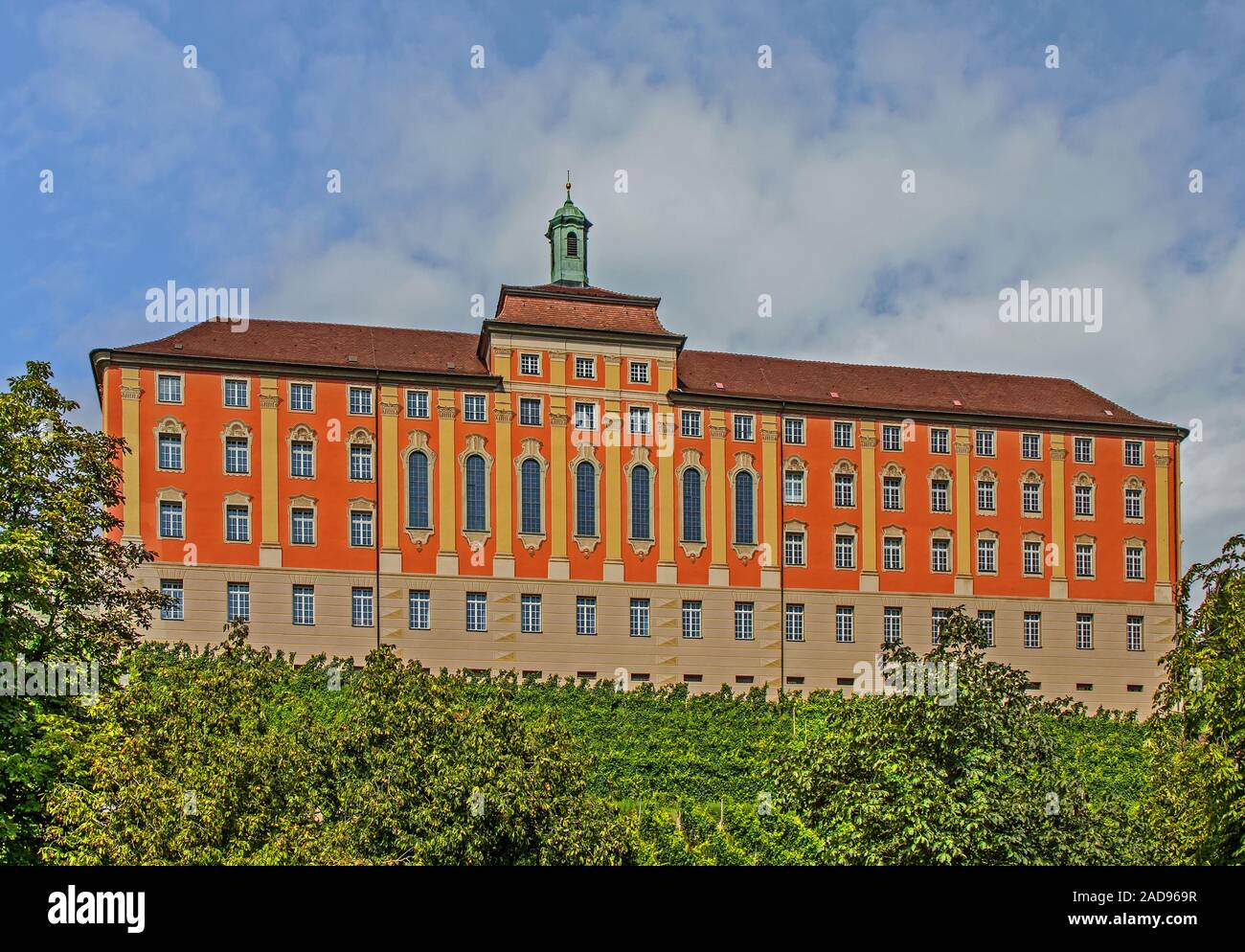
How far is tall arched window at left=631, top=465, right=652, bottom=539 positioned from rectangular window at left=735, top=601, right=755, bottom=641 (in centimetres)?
548

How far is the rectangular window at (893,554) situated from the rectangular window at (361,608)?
25146 mm

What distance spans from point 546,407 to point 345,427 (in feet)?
30.5

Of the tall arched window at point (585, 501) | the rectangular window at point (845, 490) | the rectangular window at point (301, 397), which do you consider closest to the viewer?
the rectangular window at point (301, 397)

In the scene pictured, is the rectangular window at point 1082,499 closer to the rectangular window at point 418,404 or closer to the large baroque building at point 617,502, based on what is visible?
the large baroque building at point 617,502

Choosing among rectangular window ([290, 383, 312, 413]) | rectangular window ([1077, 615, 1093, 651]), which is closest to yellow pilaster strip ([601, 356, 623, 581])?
rectangular window ([290, 383, 312, 413])

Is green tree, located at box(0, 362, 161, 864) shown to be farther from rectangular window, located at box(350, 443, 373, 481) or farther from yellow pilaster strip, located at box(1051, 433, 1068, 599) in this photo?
yellow pilaster strip, located at box(1051, 433, 1068, 599)

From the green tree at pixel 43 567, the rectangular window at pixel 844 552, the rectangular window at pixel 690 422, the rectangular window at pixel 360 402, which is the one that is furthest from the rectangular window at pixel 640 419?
the green tree at pixel 43 567

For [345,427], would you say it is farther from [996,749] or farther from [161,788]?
[996,749]

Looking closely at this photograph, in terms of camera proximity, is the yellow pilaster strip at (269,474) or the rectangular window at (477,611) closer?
the yellow pilaster strip at (269,474)

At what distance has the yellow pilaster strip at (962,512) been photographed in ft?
247

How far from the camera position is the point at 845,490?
74.7 m

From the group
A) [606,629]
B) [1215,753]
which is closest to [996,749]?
[1215,753]

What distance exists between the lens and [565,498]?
70250 mm

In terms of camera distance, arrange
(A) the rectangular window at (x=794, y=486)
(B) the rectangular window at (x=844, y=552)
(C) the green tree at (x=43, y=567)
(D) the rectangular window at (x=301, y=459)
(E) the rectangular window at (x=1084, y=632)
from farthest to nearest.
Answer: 1. (E) the rectangular window at (x=1084, y=632)
2. (B) the rectangular window at (x=844, y=552)
3. (A) the rectangular window at (x=794, y=486)
4. (D) the rectangular window at (x=301, y=459)
5. (C) the green tree at (x=43, y=567)
